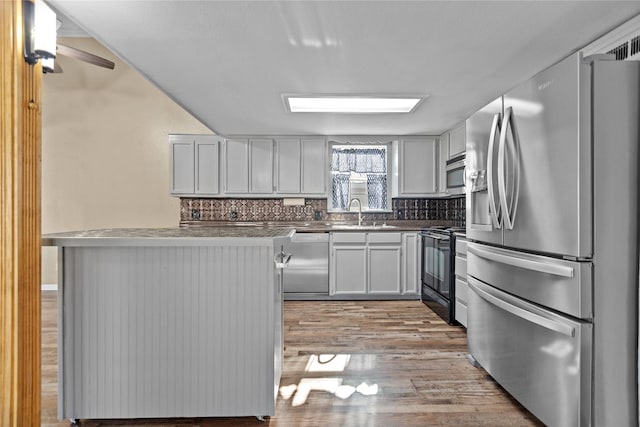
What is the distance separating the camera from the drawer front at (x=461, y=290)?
3592 mm

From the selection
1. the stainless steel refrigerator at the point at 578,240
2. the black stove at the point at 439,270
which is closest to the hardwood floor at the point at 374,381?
the black stove at the point at 439,270

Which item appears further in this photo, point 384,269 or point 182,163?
point 182,163

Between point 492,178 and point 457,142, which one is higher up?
point 457,142

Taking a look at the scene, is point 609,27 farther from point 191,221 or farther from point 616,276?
point 191,221

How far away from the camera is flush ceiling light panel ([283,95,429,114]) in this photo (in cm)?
357

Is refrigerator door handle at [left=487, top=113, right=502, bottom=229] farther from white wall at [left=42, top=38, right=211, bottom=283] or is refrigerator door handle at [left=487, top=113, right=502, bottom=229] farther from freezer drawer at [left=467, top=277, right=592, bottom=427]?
white wall at [left=42, top=38, right=211, bottom=283]

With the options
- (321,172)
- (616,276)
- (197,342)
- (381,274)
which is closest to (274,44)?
(197,342)

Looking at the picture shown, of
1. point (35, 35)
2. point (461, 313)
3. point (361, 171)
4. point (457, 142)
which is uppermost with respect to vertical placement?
point (457, 142)

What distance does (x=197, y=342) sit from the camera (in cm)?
202

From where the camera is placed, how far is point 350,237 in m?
5.01

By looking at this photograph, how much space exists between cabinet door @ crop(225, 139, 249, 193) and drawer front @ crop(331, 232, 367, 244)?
1366 mm

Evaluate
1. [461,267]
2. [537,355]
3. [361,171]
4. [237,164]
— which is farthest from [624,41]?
[237,164]

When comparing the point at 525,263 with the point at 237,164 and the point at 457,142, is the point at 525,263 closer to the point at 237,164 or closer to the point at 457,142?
the point at 457,142

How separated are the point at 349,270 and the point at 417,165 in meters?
1.68
